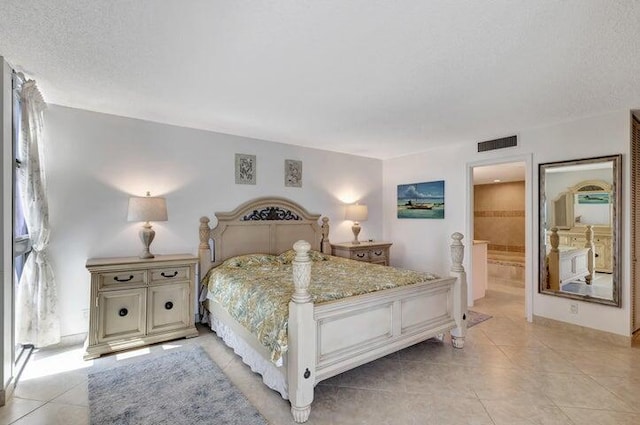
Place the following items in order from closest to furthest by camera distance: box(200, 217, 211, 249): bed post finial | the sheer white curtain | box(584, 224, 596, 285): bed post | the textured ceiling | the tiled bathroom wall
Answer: the textured ceiling < the sheer white curtain < box(584, 224, 596, 285): bed post < box(200, 217, 211, 249): bed post finial < the tiled bathroom wall

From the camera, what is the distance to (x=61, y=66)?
2.31m

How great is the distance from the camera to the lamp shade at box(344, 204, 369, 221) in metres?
5.05

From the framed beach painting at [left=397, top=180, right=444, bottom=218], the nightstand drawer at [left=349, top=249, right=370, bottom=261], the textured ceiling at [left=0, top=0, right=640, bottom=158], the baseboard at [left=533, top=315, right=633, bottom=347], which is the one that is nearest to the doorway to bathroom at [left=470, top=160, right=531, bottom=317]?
the framed beach painting at [left=397, top=180, right=444, bottom=218]

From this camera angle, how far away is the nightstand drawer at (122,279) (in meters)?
2.96

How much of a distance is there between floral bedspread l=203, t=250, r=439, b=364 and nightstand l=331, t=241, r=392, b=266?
0.61 meters

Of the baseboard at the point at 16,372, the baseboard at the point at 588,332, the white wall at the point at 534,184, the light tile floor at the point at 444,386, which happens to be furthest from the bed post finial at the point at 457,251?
the baseboard at the point at 16,372

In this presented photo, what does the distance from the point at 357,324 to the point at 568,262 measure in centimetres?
298

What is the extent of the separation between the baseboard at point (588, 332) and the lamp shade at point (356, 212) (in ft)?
8.67

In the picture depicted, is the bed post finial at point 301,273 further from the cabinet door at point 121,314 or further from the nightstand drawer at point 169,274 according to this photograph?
the cabinet door at point 121,314

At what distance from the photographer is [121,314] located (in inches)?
119

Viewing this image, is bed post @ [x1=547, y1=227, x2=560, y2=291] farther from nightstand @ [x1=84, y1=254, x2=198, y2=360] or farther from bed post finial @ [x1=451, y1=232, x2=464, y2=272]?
nightstand @ [x1=84, y1=254, x2=198, y2=360]

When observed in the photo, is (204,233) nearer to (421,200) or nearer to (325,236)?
(325,236)

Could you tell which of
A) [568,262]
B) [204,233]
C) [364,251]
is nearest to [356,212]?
[364,251]

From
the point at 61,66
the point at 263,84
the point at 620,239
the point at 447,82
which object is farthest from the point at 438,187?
the point at 61,66
